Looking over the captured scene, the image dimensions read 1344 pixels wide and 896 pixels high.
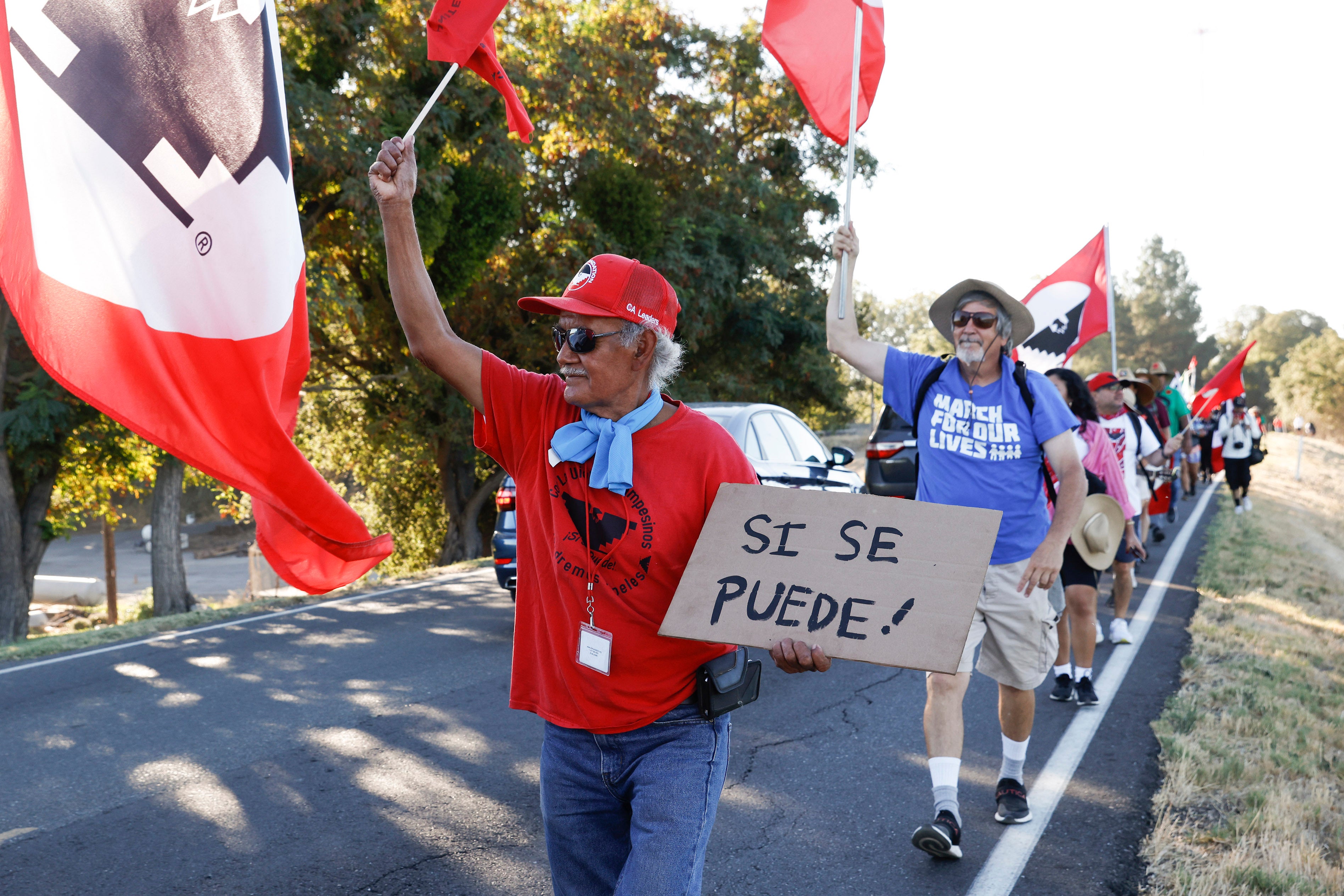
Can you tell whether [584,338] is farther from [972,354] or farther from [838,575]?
[972,354]

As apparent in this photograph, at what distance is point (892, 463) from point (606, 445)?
32.5ft

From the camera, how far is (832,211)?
24125mm

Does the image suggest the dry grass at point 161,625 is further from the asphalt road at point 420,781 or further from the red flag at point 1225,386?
the red flag at point 1225,386

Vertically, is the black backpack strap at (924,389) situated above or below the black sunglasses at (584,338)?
below

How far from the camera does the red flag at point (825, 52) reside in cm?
460

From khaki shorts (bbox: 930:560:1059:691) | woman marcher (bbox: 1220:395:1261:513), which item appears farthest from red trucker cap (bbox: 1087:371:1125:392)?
woman marcher (bbox: 1220:395:1261:513)

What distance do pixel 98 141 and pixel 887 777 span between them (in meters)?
4.01

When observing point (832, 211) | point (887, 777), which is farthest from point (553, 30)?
point (887, 777)

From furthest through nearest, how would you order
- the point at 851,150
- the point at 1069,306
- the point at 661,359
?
the point at 1069,306, the point at 851,150, the point at 661,359

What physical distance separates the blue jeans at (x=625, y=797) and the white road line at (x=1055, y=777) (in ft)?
5.84

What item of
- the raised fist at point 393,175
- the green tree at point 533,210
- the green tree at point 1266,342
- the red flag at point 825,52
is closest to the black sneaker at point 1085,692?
the red flag at point 825,52

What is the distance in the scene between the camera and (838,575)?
2.34m

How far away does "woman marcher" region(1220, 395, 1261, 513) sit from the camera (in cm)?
1683

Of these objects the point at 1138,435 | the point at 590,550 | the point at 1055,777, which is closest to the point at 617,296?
the point at 590,550
